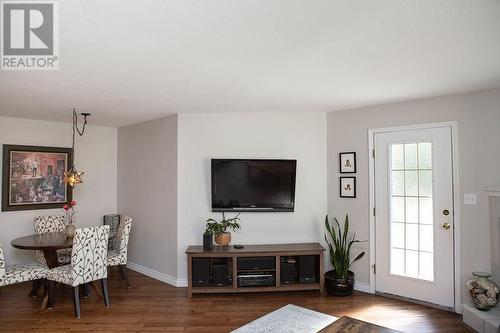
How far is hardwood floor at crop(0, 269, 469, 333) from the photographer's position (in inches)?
130

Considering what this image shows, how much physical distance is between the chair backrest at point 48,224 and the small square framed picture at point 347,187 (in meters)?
4.16

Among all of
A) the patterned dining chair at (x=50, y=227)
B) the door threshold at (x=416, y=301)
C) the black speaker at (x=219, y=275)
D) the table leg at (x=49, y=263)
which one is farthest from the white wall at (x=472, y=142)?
the patterned dining chair at (x=50, y=227)

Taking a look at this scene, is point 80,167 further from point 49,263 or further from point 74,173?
point 49,263

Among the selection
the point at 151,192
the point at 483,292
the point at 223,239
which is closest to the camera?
the point at 483,292

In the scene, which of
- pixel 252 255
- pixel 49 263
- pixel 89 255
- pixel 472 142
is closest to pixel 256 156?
pixel 252 255

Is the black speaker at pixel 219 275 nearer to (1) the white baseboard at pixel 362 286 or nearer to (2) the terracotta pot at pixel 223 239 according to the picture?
(2) the terracotta pot at pixel 223 239

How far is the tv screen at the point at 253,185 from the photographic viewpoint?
447cm

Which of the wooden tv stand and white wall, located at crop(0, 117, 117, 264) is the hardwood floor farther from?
white wall, located at crop(0, 117, 117, 264)

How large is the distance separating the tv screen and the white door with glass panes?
119 centimetres

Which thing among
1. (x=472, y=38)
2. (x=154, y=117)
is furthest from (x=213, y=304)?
(x=472, y=38)

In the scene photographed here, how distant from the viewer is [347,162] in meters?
4.46

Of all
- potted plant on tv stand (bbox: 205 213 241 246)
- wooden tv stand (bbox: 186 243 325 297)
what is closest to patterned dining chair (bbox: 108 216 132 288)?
wooden tv stand (bbox: 186 243 325 297)

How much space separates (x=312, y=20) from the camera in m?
1.93

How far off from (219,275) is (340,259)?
160 centimetres
